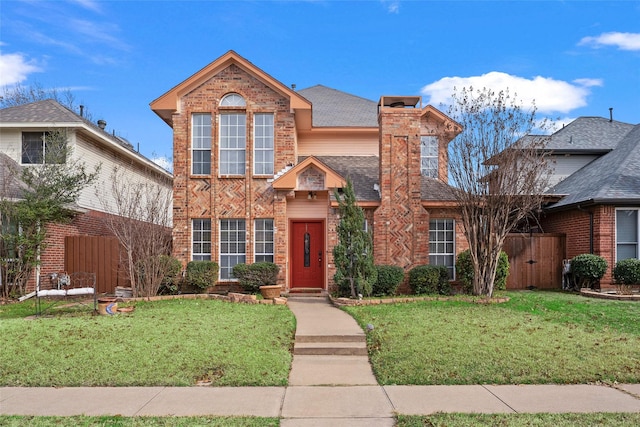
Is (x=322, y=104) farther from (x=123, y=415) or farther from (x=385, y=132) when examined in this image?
(x=123, y=415)

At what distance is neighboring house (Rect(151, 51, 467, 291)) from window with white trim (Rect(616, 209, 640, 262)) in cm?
486

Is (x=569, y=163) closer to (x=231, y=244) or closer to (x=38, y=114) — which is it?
(x=231, y=244)

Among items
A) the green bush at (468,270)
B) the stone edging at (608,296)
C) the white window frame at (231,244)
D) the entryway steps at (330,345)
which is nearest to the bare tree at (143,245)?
the white window frame at (231,244)

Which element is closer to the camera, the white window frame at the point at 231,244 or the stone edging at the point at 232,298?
the stone edging at the point at 232,298

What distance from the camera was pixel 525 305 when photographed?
1165 centimetres

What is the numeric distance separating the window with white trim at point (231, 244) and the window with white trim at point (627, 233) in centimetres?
1166

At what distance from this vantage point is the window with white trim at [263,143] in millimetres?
15039

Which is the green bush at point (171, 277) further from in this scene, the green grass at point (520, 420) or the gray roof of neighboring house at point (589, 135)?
the gray roof of neighboring house at point (589, 135)

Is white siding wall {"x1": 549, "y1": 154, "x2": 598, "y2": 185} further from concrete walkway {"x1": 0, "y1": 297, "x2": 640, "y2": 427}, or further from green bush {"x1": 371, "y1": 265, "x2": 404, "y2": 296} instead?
concrete walkway {"x1": 0, "y1": 297, "x2": 640, "y2": 427}

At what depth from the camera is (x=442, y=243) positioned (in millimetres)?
14742

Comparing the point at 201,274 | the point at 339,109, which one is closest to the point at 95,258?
the point at 201,274

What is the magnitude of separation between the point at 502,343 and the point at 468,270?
20.4 feet

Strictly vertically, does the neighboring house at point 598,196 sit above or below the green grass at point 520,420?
above

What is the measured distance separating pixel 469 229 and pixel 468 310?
2.82 metres
